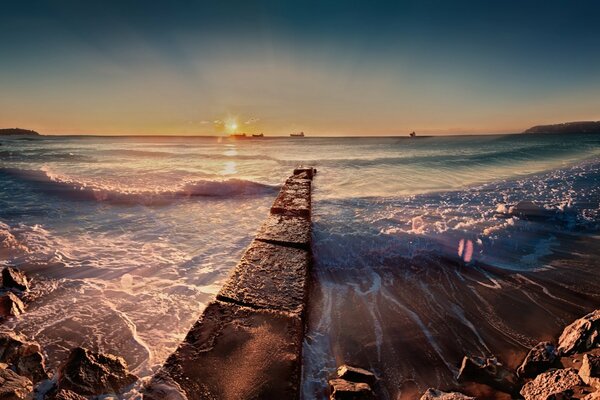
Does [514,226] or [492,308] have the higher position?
[514,226]

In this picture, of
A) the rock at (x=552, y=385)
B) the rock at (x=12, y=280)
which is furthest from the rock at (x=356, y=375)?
the rock at (x=12, y=280)

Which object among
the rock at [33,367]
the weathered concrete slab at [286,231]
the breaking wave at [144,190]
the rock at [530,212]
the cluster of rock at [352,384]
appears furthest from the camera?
the breaking wave at [144,190]

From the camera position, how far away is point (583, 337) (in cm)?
251

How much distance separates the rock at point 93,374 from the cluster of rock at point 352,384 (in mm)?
1546

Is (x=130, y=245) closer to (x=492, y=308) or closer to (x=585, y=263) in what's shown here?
(x=492, y=308)

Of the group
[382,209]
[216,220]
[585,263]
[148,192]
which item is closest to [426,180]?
[382,209]

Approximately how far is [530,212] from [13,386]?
349 inches

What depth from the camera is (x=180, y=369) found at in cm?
180

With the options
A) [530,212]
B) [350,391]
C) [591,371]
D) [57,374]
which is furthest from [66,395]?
[530,212]

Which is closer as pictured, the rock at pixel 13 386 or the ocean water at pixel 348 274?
the rock at pixel 13 386

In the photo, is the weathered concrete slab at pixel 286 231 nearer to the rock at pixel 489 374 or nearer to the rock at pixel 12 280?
the rock at pixel 489 374

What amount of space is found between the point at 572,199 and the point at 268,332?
9.87 meters

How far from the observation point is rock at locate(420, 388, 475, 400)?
6.35ft

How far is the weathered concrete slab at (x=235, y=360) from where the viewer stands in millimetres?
1671
